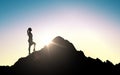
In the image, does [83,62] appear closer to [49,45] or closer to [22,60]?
[49,45]

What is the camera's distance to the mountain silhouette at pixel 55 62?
129 ft

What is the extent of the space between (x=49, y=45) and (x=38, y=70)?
5.82m

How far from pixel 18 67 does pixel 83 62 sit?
1316cm

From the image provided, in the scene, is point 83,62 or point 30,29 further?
point 83,62

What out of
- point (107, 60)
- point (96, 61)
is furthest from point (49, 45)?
point (107, 60)

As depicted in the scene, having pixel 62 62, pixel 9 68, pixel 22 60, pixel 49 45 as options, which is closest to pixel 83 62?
pixel 62 62

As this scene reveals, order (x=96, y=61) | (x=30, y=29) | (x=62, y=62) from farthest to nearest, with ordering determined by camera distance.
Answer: (x=96, y=61), (x=62, y=62), (x=30, y=29)

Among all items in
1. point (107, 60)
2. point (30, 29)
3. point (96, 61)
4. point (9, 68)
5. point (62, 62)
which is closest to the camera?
point (30, 29)

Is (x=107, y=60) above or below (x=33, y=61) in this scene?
above

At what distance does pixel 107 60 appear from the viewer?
55719 millimetres

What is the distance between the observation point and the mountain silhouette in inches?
1547

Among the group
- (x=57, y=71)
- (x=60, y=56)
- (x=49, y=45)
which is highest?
(x=49, y=45)

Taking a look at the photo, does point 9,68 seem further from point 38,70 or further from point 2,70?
point 38,70

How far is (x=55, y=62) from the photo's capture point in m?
40.1
